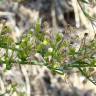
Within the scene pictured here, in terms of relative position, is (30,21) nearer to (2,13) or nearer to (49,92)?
(2,13)

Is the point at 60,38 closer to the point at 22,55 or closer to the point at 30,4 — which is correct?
the point at 22,55

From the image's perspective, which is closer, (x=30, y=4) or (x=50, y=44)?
(x=50, y=44)

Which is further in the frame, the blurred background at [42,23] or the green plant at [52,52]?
the blurred background at [42,23]

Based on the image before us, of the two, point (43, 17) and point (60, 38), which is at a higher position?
point (43, 17)

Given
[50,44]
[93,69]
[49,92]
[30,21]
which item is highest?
[30,21]

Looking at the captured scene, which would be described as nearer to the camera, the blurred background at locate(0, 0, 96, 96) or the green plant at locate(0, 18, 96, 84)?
the green plant at locate(0, 18, 96, 84)

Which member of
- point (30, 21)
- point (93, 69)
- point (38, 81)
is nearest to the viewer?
point (93, 69)

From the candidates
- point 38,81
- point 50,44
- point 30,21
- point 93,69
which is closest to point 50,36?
point 50,44

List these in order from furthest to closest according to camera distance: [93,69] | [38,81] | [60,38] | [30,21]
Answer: [30,21] → [38,81] → [93,69] → [60,38]

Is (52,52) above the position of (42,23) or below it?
below

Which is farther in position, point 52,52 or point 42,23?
point 42,23
